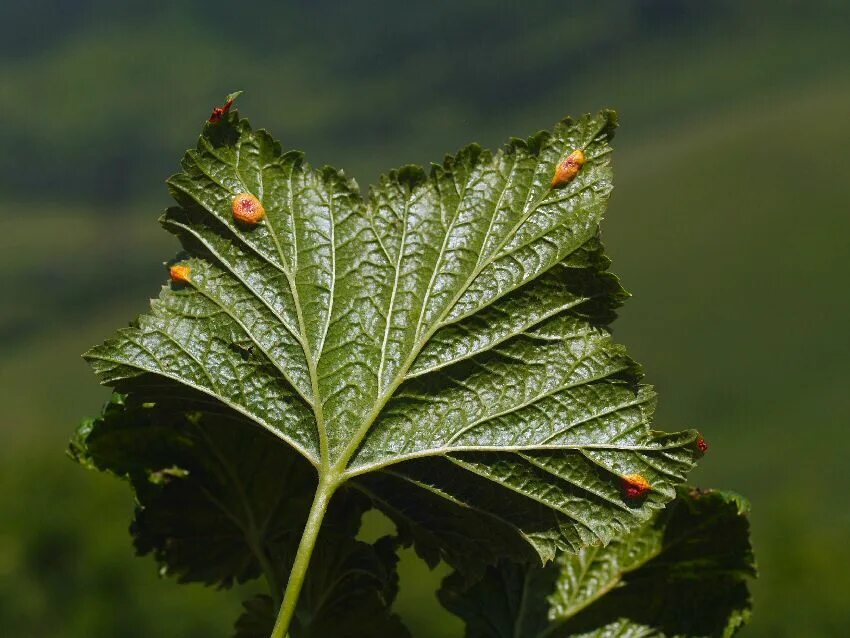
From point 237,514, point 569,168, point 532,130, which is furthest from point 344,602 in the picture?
point 532,130

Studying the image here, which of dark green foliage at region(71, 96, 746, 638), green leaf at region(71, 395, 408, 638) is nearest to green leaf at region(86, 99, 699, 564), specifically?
dark green foliage at region(71, 96, 746, 638)

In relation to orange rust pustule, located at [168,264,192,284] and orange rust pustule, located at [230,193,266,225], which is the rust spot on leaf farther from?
orange rust pustule, located at [168,264,192,284]

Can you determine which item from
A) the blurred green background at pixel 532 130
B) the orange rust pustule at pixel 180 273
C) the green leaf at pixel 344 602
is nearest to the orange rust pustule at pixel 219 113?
the orange rust pustule at pixel 180 273

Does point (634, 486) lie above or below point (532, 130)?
below

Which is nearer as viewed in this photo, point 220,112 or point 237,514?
point 220,112

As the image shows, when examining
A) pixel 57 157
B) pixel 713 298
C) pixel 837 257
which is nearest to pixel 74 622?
pixel 713 298

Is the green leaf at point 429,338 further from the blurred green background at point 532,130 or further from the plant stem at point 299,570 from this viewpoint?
the blurred green background at point 532,130

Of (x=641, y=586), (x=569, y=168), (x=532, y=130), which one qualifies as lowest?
(x=641, y=586)

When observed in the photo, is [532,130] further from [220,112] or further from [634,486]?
[634,486]

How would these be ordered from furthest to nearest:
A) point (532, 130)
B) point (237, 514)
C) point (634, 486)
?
1. point (532, 130)
2. point (237, 514)
3. point (634, 486)
